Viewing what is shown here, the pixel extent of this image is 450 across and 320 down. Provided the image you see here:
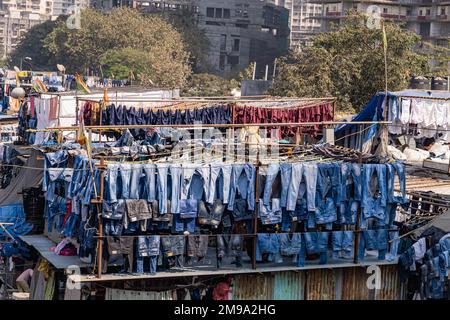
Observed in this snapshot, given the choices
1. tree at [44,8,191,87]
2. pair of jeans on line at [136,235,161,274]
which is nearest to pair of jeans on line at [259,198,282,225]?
pair of jeans on line at [136,235,161,274]

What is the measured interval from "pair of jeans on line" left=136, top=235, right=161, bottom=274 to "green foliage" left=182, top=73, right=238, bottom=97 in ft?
166

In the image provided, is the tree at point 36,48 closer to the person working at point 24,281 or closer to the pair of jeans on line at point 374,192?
the person working at point 24,281

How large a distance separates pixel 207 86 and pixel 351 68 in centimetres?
3467

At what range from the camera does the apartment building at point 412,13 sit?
289 ft

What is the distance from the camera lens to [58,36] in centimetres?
7756

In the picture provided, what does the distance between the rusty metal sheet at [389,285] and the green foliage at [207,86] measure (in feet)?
162

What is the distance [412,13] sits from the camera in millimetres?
91375

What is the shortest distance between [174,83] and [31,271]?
158 feet

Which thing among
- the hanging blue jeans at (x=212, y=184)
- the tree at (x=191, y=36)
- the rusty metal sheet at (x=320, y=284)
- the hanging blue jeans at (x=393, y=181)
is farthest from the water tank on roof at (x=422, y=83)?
the tree at (x=191, y=36)

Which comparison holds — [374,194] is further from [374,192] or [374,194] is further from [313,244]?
[313,244]

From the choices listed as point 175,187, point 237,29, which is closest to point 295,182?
point 175,187

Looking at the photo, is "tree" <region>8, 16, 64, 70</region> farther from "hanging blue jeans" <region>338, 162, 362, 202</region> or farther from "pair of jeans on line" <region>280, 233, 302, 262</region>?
"pair of jeans on line" <region>280, 233, 302, 262</region>
